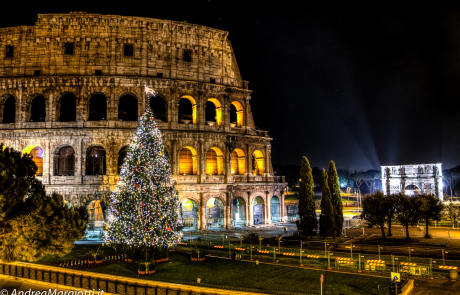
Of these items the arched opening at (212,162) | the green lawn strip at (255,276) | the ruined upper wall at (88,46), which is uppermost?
the ruined upper wall at (88,46)

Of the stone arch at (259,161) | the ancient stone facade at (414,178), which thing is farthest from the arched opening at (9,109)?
the ancient stone facade at (414,178)

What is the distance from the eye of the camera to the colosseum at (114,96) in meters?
33.9

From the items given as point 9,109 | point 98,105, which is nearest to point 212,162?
point 98,105

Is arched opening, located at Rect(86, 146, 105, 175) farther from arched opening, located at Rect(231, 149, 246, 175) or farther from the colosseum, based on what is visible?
arched opening, located at Rect(231, 149, 246, 175)

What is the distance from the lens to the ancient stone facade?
58.0m

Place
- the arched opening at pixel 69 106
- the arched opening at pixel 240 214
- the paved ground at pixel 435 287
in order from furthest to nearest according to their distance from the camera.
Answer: the arched opening at pixel 69 106, the arched opening at pixel 240 214, the paved ground at pixel 435 287

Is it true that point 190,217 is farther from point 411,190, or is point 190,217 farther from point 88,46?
point 411,190

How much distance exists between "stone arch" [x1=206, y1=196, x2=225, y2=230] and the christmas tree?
16356 mm

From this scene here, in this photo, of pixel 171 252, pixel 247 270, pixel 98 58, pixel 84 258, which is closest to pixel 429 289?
pixel 247 270

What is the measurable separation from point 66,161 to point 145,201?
66.9ft

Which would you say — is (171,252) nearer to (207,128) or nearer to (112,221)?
(112,221)

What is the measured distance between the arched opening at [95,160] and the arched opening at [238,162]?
48.7 ft

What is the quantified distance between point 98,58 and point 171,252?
21653 millimetres

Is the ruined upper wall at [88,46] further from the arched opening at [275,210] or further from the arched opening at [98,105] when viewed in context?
the arched opening at [275,210]
